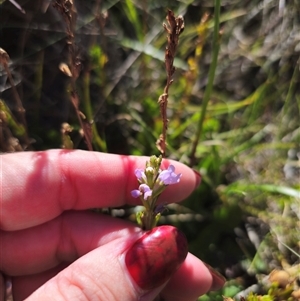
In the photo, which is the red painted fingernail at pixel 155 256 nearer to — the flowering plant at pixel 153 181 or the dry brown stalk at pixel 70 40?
the flowering plant at pixel 153 181

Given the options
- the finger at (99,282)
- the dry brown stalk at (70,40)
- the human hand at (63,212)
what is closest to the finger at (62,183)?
the human hand at (63,212)

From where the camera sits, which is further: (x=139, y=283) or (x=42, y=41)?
(x=42, y=41)

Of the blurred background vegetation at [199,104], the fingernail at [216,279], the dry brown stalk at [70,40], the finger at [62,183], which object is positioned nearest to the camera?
the dry brown stalk at [70,40]

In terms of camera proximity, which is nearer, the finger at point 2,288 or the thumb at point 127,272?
the thumb at point 127,272

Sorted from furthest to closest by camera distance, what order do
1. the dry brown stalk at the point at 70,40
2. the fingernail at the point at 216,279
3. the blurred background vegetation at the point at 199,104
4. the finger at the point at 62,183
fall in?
the blurred background vegetation at the point at 199,104, the fingernail at the point at 216,279, the finger at the point at 62,183, the dry brown stalk at the point at 70,40

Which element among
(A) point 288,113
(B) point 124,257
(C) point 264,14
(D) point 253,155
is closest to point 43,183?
(B) point 124,257

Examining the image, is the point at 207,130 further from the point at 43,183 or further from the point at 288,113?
the point at 43,183

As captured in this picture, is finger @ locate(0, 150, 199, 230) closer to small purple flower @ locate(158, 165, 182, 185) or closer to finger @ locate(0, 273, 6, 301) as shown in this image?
finger @ locate(0, 273, 6, 301)
